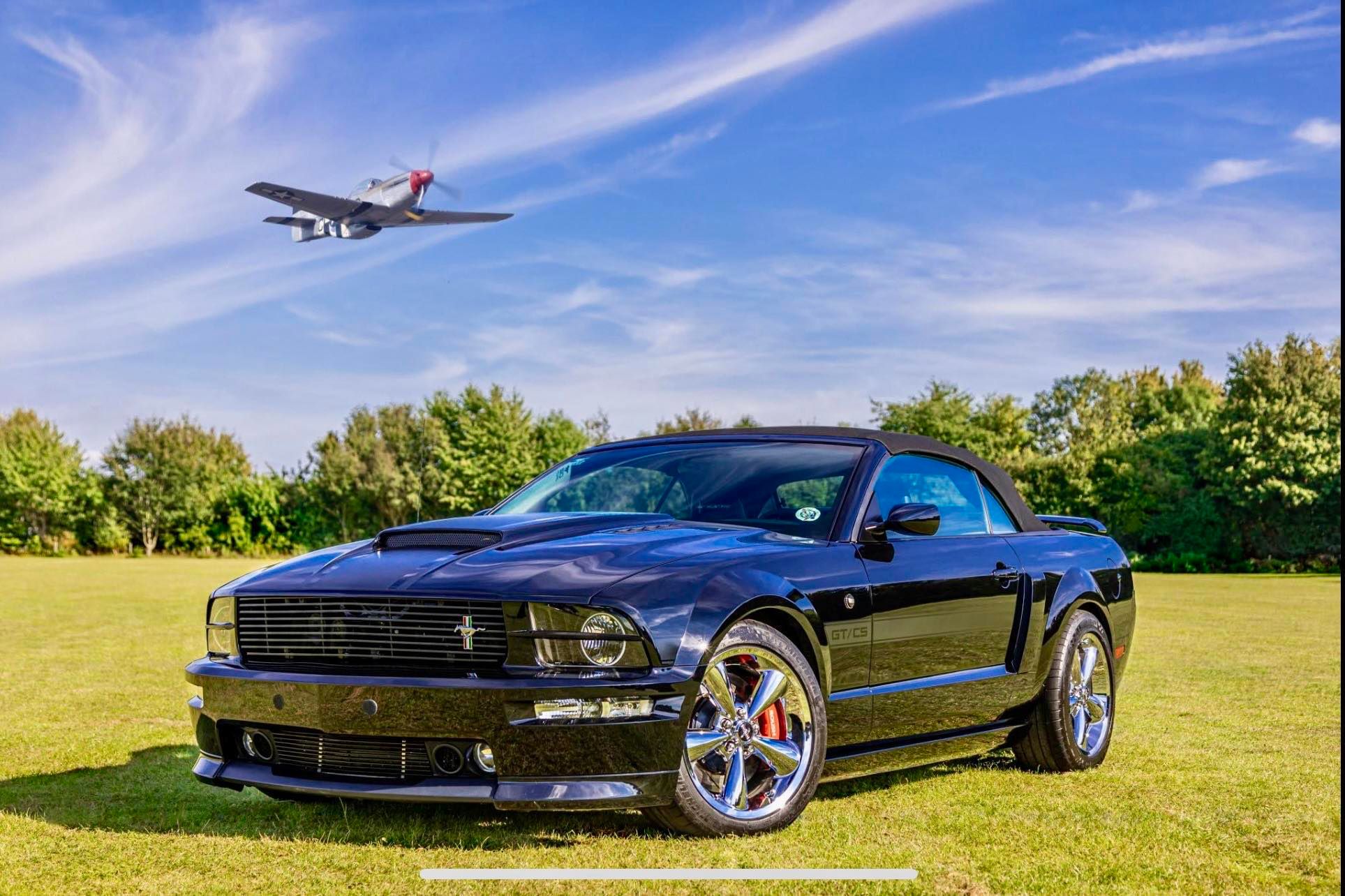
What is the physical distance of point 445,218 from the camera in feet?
164

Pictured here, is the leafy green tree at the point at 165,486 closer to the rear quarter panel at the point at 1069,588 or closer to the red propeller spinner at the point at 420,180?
the red propeller spinner at the point at 420,180

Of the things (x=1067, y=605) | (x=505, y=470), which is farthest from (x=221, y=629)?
(x=505, y=470)

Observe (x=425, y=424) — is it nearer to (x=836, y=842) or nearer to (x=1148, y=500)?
(x=1148, y=500)

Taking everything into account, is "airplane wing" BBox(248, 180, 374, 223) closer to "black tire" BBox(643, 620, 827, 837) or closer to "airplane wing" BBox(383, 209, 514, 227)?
"airplane wing" BBox(383, 209, 514, 227)

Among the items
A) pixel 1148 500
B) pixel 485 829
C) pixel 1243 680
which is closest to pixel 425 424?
pixel 1148 500

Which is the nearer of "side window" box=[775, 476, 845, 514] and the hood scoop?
the hood scoop

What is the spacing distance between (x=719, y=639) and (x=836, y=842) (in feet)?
2.78

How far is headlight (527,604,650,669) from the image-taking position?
4555 millimetres

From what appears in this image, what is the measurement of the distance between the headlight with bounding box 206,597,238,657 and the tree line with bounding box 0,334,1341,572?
59.9 metres

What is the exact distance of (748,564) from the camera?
4.99 metres

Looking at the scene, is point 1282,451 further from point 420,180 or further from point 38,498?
point 38,498

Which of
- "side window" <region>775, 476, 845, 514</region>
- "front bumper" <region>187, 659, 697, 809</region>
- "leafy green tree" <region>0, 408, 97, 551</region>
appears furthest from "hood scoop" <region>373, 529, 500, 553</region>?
"leafy green tree" <region>0, 408, 97, 551</region>

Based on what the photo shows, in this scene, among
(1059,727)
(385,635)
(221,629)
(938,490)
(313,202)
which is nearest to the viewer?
(385,635)

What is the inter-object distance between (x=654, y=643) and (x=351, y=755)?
1135 mm
